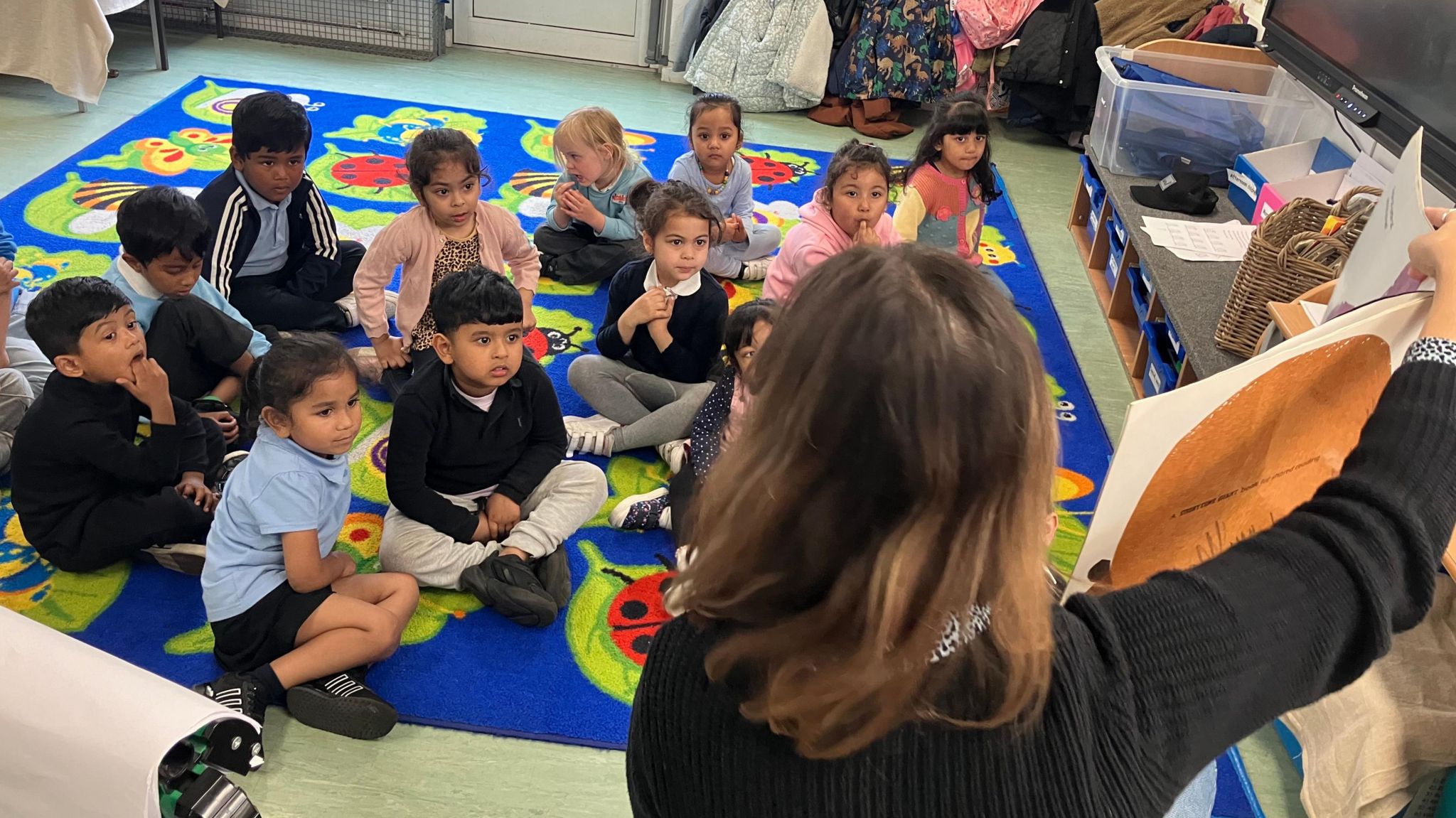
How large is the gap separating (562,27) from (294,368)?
371cm

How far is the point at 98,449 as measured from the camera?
5.60ft

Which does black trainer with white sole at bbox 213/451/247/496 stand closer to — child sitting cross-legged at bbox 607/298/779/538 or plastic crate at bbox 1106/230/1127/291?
child sitting cross-legged at bbox 607/298/779/538

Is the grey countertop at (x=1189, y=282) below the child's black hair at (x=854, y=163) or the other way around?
below

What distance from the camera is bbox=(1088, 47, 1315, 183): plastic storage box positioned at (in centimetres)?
313

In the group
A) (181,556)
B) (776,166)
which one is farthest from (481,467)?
(776,166)

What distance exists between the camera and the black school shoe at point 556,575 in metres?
1.86

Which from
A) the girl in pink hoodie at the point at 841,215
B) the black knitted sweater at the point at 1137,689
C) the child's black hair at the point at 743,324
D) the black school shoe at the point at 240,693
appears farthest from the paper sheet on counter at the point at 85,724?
the girl in pink hoodie at the point at 841,215

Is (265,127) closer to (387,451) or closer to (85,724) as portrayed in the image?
(387,451)

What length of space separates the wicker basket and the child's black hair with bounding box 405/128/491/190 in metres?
1.59

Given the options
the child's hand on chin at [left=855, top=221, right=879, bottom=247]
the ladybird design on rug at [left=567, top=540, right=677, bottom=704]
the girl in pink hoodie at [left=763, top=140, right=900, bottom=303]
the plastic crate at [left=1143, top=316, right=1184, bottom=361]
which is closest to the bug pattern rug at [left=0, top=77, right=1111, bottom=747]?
the ladybird design on rug at [left=567, top=540, right=677, bottom=704]

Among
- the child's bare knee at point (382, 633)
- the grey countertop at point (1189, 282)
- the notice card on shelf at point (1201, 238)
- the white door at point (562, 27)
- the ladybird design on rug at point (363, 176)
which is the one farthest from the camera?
the white door at point (562, 27)

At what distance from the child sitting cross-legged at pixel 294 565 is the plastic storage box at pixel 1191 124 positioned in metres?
2.43

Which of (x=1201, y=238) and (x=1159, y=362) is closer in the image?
(x=1159, y=362)

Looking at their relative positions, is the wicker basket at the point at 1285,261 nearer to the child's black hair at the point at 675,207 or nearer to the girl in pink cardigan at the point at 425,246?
the child's black hair at the point at 675,207
